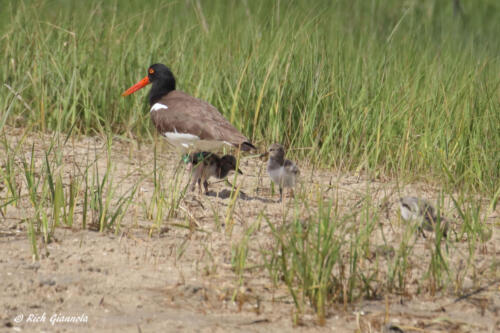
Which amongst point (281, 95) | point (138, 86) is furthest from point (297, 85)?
point (138, 86)

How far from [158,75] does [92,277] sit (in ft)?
12.1

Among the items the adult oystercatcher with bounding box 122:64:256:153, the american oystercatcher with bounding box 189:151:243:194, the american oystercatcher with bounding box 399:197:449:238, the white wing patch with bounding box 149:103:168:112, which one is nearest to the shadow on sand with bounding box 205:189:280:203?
the american oystercatcher with bounding box 189:151:243:194

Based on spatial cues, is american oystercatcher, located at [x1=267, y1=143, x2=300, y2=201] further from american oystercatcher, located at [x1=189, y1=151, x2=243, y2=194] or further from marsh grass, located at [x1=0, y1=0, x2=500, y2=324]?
american oystercatcher, located at [x1=189, y1=151, x2=243, y2=194]

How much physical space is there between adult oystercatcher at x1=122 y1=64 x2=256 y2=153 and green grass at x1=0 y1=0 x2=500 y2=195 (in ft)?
0.83

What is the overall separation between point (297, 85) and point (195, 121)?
3.67 ft

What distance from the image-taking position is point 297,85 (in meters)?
7.07

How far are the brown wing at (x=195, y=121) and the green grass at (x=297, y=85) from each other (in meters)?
0.24

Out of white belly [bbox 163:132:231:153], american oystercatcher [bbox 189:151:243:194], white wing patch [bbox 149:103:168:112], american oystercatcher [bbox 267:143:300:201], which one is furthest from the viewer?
white wing patch [bbox 149:103:168:112]

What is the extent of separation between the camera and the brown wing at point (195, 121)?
6391mm

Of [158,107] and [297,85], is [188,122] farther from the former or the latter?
[297,85]

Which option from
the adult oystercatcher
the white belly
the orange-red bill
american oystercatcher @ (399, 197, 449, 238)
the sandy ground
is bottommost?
the sandy ground

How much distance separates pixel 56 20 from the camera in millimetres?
8352

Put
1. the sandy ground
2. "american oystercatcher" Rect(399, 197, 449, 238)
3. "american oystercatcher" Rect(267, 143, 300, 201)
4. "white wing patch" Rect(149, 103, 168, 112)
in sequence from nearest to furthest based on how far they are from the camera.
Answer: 1. the sandy ground
2. "american oystercatcher" Rect(399, 197, 449, 238)
3. "american oystercatcher" Rect(267, 143, 300, 201)
4. "white wing patch" Rect(149, 103, 168, 112)

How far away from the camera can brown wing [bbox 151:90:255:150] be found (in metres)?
6.39
